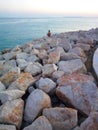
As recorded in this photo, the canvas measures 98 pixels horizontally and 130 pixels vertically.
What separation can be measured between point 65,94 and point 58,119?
56cm

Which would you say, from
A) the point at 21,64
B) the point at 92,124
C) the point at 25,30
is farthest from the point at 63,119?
the point at 25,30

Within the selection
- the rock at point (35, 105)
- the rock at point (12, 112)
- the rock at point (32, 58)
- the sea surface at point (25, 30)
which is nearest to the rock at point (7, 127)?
the rock at point (12, 112)

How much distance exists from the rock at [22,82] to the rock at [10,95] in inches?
8.3

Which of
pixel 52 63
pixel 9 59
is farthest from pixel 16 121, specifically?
pixel 9 59

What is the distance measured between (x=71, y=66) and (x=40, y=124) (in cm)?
215

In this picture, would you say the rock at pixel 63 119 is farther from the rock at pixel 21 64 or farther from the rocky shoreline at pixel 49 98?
the rock at pixel 21 64

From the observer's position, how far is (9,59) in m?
6.89

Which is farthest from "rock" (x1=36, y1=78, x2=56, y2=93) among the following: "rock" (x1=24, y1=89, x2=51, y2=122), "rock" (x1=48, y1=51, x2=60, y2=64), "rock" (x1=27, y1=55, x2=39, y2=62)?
"rock" (x1=27, y1=55, x2=39, y2=62)

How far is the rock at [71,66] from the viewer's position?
539cm

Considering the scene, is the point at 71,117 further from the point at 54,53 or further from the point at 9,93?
the point at 54,53

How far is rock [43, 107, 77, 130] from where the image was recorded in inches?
149

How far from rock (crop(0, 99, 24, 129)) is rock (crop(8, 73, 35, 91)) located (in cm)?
51

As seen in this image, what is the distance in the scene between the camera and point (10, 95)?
424 centimetres

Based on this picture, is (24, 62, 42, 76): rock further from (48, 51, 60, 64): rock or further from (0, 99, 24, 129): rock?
(0, 99, 24, 129): rock
